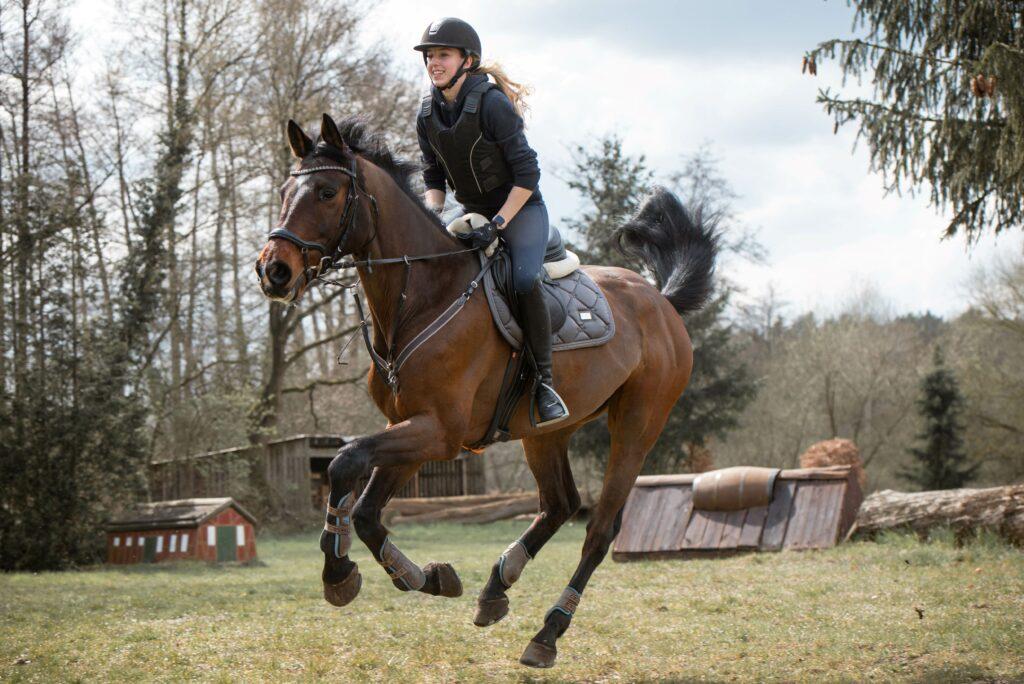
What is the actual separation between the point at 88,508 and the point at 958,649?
13.1m

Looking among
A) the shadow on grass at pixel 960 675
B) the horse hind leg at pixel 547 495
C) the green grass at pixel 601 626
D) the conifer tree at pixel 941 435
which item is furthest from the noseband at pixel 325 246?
the conifer tree at pixel 941 435

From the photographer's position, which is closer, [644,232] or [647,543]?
[644,232]

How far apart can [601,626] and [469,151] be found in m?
3.76

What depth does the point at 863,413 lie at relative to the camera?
3759cm

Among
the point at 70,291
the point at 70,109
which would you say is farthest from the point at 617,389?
the point at 70,109

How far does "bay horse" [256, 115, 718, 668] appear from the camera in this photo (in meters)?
4.71

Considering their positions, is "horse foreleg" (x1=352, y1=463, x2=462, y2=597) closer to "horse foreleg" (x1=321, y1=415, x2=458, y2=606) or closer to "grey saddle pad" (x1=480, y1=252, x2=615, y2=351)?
"horse foreleg" (x1=321, y1=415, x2=458, y2=606)

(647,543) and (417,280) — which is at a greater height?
(417,280)

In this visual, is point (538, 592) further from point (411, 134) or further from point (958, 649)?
point (411, 134)

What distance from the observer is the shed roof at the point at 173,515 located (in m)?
14.9

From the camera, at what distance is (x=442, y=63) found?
5.34 metres

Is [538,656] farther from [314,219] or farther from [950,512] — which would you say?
[950,512]

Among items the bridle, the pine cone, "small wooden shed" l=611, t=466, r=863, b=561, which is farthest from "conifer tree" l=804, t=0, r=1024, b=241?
the bridle

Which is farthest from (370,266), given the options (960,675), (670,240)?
(960,675)
